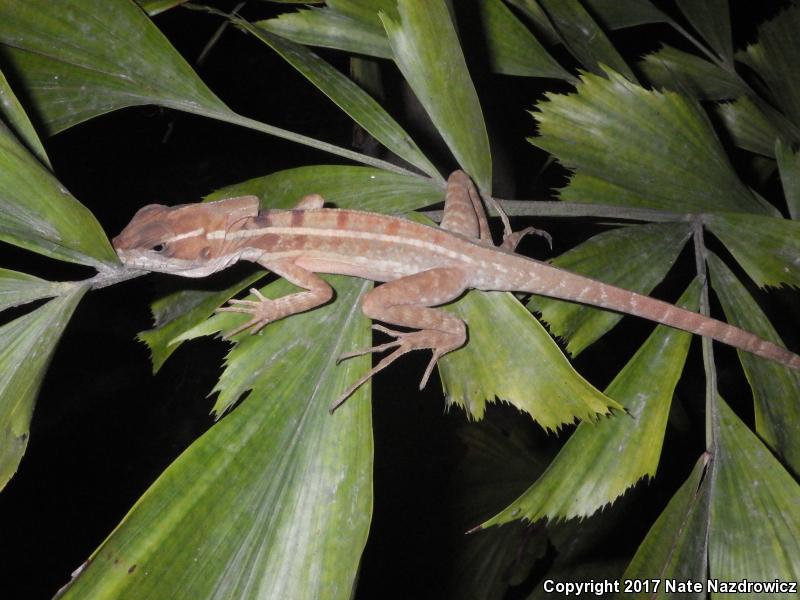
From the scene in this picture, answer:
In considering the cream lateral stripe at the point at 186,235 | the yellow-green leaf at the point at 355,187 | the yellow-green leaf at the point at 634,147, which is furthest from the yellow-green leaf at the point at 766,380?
the cream lateral stripe at the point at 186,235

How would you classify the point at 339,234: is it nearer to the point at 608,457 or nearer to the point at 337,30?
the point at 337,30

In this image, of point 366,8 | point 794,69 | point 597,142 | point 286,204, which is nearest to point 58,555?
point 286,204

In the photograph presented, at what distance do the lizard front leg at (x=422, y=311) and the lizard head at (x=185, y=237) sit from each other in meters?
0.57

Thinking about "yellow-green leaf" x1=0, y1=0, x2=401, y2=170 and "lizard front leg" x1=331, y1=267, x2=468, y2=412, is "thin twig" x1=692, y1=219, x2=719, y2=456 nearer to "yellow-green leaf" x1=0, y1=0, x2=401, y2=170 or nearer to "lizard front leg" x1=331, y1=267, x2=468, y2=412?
"lizard front leg" x1=331, y1=267, x2=468, y2=412

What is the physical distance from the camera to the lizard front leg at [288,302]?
192 cm

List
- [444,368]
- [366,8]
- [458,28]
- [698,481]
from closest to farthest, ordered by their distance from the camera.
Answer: [698,481] → [444,368] → [366,8] → [458,28]

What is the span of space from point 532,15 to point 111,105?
1866 mm

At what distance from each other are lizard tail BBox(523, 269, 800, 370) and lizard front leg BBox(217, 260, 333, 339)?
33.8 inches

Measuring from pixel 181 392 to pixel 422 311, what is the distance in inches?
108

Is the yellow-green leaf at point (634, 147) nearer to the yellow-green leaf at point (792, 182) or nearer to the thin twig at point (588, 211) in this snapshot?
the thin twig at point (588, 211)

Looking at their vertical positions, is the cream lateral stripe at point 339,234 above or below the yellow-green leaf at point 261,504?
above

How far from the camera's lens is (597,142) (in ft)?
7.40

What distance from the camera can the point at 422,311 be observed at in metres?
2.19

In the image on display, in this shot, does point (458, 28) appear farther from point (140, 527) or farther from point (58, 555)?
point (58, 555)
